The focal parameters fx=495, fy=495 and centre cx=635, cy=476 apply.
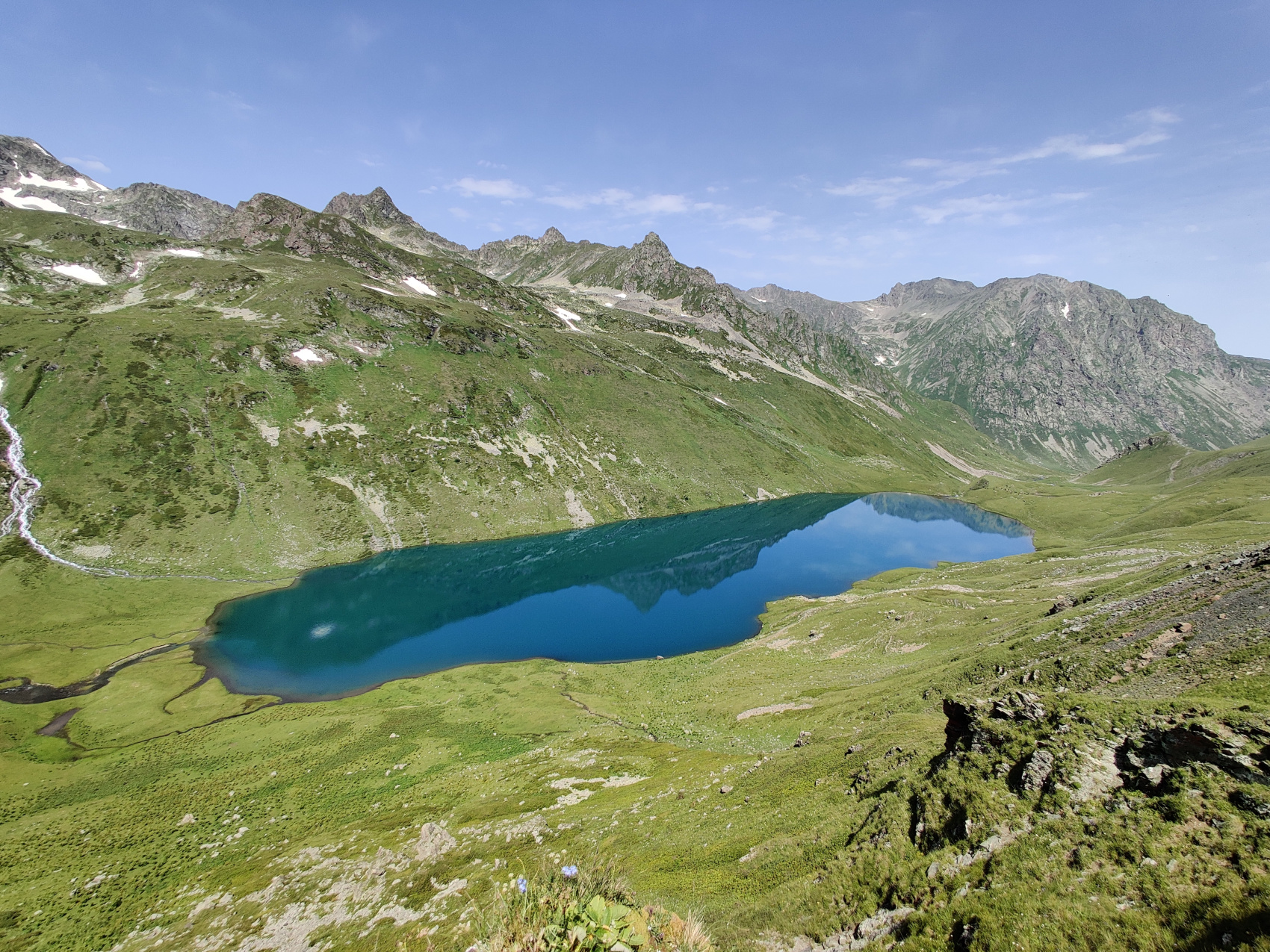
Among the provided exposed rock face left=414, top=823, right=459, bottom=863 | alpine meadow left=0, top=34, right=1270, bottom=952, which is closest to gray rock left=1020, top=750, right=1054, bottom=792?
alpine meadow left=0, top=34, right=1270, bottom=952

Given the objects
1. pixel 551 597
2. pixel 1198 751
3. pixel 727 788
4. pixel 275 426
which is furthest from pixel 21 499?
pixel 1198 751

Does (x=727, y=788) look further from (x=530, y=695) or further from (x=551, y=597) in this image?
(x=551, y=597)

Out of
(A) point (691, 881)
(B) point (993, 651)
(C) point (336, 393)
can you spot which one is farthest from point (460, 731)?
(C) point (336, 393)

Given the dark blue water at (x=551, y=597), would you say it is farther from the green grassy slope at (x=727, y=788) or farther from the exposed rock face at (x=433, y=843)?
the exposed rock face at (x=433, y=843)

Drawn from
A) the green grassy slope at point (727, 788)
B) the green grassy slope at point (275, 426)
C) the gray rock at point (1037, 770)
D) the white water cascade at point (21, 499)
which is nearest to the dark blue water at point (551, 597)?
the green grassy slope at point (727, 788)

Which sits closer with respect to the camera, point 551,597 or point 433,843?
point 433,843

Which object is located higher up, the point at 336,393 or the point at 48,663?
the point at 336,393

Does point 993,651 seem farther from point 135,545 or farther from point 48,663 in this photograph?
point 135,545

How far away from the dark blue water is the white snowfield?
539 ft

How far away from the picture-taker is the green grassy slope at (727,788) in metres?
13.3

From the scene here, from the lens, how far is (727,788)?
28688mm

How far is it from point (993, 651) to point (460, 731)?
4728cm

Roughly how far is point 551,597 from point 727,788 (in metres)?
70.6

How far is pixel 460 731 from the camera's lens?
159 feet
